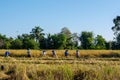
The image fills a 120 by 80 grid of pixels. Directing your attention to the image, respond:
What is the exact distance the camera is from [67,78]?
44.4 feet

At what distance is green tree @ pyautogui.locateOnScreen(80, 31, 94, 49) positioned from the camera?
106850 mm

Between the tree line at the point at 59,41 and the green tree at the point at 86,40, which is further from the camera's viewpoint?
the green tree at the point at 86,40

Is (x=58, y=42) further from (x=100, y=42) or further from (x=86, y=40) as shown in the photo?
(x=100, y=42)

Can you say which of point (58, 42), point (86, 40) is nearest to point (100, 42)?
point (86, 40)

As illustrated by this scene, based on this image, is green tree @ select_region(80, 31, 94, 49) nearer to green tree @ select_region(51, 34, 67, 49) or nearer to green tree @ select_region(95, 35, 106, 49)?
green tree @ select_region(95, 35, 106, 49)

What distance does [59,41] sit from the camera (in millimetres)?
96625

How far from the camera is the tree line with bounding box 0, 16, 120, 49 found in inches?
3492

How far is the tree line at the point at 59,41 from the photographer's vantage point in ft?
291

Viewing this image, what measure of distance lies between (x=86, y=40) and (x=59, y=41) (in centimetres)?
1477

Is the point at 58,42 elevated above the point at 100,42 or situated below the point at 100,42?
below

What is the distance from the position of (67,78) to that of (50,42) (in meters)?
85.0

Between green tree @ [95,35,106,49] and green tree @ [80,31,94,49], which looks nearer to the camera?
green tree @ [95,35,106,49]

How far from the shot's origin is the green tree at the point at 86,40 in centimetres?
10685

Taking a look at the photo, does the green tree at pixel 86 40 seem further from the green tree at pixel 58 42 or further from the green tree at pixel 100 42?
the green tree at pixel 58 42
